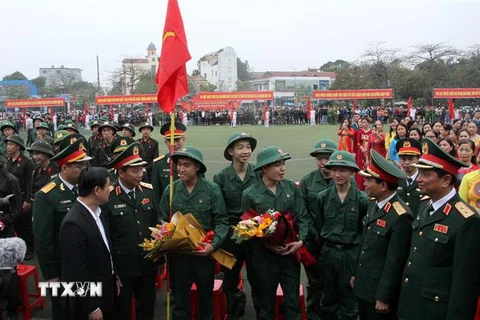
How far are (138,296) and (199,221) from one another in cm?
95

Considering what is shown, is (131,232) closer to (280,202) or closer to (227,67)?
(280,202)

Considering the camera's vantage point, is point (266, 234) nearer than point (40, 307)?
Yes

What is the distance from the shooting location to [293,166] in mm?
15438

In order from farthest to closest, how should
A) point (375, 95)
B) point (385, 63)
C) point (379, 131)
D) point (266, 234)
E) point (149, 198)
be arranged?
point (385, 63) < point (375, 95) < point (379, 131) < point (149, 198) < point (266, 234)

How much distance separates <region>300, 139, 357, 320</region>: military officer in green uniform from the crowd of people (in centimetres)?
1

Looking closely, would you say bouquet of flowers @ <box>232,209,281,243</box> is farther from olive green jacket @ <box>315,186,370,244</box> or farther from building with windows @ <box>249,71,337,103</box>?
building with windows @ <box>249,71,337,103</box>

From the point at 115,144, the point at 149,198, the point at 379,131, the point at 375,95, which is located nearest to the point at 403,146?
the point at 149,198

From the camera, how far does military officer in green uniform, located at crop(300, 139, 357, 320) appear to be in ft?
16.7

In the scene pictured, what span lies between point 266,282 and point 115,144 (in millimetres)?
3679

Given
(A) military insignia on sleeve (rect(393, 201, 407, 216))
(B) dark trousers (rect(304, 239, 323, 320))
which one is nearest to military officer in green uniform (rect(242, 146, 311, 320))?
(B) dark trousers (rect(304, 239, 323, 320))

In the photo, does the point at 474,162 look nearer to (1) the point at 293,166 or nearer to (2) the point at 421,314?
(2) the point at 421,314

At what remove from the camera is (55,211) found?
4285mm

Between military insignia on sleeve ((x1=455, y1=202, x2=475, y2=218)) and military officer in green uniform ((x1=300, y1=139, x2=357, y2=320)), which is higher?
military insignia on sleeve ((x1=455, y1=202, x2=475, y2=218))

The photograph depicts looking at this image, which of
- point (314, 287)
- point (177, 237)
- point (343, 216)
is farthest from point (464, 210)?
point (314, 287)
